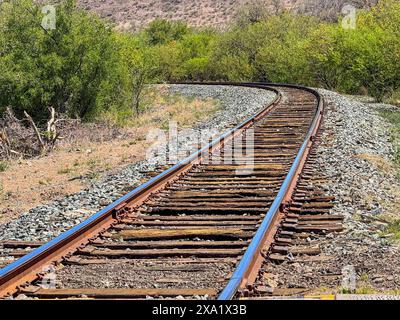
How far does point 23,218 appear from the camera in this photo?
8.31 metres

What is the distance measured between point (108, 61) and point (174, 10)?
310ft

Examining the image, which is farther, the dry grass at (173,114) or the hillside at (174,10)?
the hillside at (174,10)

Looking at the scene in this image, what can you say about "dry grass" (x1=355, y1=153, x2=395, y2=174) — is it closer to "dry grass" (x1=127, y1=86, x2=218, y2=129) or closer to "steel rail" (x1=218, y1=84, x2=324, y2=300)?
"steel rail" (x1=218, y1=84, x2=324, y2=300)

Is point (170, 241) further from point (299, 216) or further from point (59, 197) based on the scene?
point (59, 197)

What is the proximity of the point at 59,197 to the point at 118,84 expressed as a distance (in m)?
15.2

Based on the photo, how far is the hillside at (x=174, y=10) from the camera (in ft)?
344

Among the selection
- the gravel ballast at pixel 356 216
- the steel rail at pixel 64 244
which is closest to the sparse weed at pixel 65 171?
the steel rail at pixel 64 244

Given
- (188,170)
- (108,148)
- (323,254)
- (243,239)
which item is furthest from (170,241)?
(108,148)

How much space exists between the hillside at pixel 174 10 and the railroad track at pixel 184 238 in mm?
88845

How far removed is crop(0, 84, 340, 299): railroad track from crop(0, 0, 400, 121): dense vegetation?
10488 mm

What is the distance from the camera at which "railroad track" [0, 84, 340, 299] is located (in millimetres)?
5473

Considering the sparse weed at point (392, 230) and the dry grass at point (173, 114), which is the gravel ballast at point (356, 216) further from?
the dry grass at point (173, 114)

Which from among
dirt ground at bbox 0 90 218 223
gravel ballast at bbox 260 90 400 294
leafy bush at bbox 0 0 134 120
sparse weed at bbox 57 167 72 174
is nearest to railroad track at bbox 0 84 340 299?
gravel ballast at bbox 260 90 400 294

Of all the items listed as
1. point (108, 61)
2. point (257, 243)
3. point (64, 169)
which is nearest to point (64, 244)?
point (257, 243)
